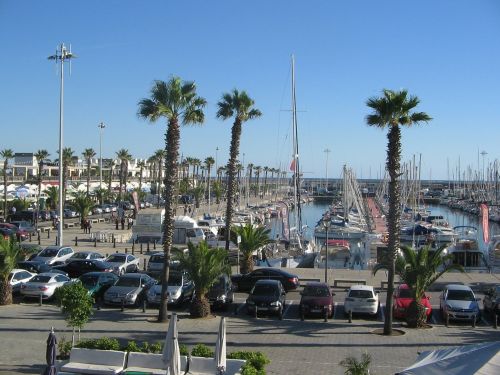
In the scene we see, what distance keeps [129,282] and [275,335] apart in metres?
8.54

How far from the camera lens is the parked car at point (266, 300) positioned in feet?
77.2

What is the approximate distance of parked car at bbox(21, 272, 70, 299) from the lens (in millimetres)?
25625

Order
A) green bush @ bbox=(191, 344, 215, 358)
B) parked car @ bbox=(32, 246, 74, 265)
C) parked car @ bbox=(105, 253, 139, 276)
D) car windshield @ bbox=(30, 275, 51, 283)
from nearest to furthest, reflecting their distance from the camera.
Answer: green bush @ bbox=(191, 344, 215, 358) → car windshield @ bbox=(30, 275, 51, 283) → parked car @ bbox=(105, 253, 139, 276) → parked car @ bbox=(32, 246, 74, 265)

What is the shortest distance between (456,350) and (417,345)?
849cm

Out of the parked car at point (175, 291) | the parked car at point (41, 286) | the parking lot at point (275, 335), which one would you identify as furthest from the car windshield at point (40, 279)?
the parked car at point (175, 291)

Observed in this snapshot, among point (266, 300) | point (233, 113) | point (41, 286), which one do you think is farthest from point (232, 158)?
point (41, 286)

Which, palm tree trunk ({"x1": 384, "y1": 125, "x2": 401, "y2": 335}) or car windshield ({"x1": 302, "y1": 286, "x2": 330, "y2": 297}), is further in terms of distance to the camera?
car windshield ({"x1": 302, "y1": 286, "x2": 330, "y2": 297})

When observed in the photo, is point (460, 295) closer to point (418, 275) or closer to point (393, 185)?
point (418, 275)

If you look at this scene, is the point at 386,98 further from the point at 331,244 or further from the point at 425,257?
the point at 331,244

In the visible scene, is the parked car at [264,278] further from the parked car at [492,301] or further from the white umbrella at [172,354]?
the white umbrella at [172,354]

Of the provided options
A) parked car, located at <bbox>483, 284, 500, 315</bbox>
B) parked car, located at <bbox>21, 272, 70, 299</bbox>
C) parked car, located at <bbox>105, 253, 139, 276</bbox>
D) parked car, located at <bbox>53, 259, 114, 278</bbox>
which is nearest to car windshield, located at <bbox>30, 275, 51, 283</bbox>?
parked car, located at <bbox>21, 272, 70, 299</bbox>

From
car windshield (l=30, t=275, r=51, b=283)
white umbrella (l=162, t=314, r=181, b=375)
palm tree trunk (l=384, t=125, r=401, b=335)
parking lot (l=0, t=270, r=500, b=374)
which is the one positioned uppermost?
palm tree trunk (l=384, t=125, r=401, b=335)

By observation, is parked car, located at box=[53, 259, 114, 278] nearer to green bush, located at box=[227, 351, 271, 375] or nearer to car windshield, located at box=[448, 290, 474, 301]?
car windshield, located at box=[448, 290, 474, 301]

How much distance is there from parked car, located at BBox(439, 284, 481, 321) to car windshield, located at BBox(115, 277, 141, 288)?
13140 millimetres
